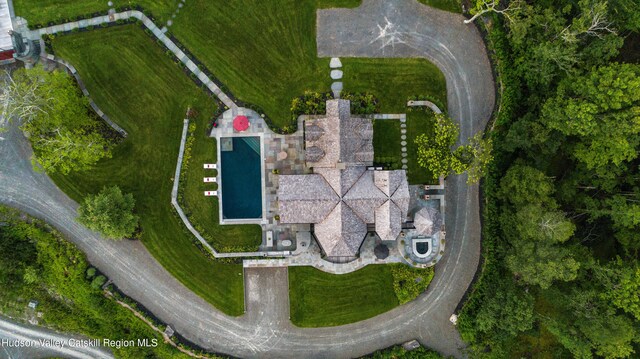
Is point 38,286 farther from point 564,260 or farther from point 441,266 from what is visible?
point 564,260

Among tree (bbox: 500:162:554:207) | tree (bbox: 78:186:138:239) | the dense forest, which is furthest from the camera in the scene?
tree (bbox: 78:186:138:239)

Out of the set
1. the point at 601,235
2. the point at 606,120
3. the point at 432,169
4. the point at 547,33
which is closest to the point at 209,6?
the point at 432,169

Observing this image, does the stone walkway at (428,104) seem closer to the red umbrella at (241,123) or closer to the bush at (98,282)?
the red umbrella at (241,123)

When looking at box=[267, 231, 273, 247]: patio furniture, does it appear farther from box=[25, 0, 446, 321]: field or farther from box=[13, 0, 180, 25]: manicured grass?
box=[13, 0, 180, 25]: manicured grass

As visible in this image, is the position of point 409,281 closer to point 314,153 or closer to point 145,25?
point 314,153

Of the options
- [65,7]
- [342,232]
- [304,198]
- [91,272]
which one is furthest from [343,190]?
[65,7]

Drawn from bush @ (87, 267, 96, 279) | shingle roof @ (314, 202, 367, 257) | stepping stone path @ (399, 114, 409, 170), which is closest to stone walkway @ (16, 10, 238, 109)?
shingle roof @ (314, 202, 367, 257)
